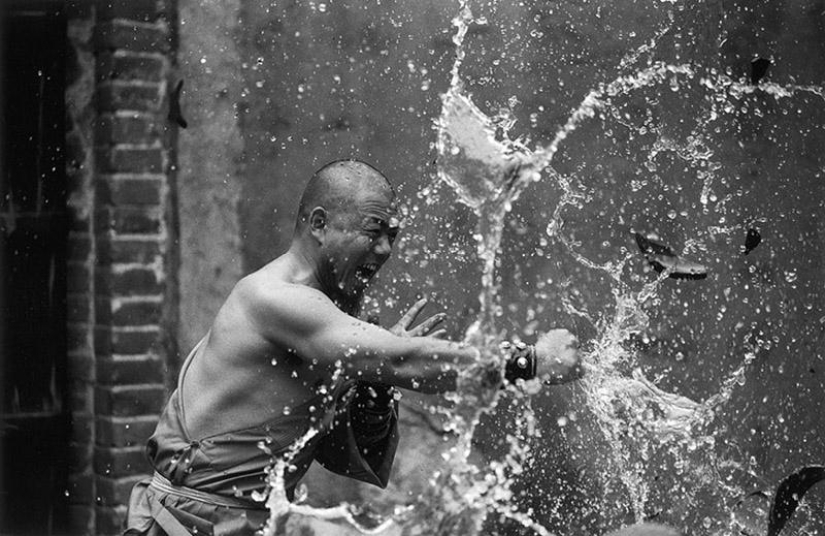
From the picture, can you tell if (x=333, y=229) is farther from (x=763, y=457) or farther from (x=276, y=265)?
(x=763, y=457)

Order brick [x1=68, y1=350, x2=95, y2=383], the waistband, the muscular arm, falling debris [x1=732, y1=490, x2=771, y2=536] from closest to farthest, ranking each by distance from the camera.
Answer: the muscular arm < the waistband < brick [x1=68, y1=350, x2=95, y2=383] < falling debris [x1=732, y1=490, x2=771, y2=536]

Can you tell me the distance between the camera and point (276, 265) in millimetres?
3537

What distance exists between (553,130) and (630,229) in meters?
0.51

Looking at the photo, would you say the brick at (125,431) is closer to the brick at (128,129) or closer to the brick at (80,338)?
the brick at (80,338)

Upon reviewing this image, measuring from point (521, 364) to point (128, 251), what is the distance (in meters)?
1.67

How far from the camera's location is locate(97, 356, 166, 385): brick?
436 centimetres

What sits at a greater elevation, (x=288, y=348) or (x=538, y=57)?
(x=538, y=57)

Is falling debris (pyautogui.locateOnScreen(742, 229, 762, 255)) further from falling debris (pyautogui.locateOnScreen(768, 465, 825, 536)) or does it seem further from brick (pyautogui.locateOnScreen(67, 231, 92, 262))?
brick (pyautogui.locateOnScreen(67, 231, 92, 262))

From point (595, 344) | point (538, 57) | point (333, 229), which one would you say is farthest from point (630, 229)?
point (333, 229)

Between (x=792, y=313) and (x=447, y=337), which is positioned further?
(x=792, y=313)

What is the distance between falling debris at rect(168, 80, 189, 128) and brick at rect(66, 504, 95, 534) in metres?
1.44

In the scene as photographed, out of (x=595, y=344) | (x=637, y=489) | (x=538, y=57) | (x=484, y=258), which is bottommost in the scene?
(x=637, y=489)

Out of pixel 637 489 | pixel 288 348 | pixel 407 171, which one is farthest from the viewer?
pixel 637 489

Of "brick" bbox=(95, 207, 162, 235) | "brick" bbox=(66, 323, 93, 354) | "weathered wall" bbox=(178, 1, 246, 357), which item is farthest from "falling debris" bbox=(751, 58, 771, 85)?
A: "brick" bbox=(66, 323, 93, 354)
